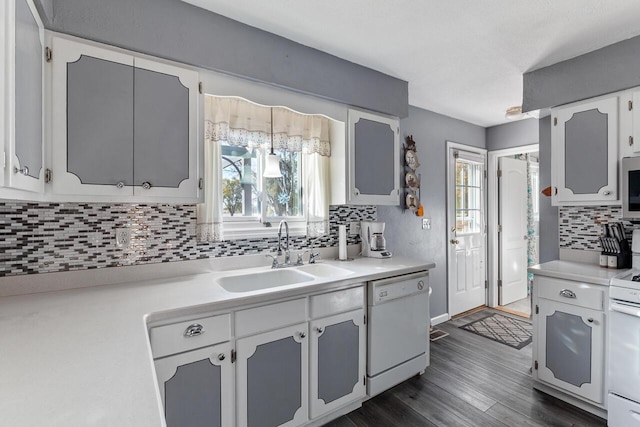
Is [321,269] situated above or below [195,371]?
above

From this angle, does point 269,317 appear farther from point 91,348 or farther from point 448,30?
point 448,30

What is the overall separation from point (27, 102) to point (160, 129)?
0.56 metres

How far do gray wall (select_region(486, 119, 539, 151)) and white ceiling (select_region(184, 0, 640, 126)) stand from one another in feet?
3.90

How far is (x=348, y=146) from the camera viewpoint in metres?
2.42

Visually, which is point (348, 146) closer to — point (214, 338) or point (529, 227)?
point (214, 338)

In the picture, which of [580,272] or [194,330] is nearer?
[194,330]

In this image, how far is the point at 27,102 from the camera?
3.70 feet

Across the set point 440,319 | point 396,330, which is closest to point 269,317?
point 396,330

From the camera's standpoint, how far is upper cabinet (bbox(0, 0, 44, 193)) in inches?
37.0

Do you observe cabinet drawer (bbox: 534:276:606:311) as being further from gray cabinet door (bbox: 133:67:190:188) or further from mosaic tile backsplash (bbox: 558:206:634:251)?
gray cabinet door (bbox: 133:67:190:188)

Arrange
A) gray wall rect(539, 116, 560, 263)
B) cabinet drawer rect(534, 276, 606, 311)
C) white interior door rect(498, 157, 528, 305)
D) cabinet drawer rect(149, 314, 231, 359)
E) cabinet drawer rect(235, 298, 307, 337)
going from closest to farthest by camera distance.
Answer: cabinet drawer rect(149, 314, 231, 359), cabinet drawer rect(235, 298, 307, 337), cabinet drawer rect(534, 276, 606, 311), gray wall rect(539, 116, 560, 263), white interior door rect(498, 157, 528, 305)

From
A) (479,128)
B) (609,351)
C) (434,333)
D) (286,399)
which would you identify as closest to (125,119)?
(286,399)

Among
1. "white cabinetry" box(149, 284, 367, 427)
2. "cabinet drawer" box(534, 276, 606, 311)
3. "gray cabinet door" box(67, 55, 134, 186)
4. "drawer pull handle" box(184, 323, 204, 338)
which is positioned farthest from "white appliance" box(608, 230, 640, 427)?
"gray cabinet door" box(67, 55, 134, 186)

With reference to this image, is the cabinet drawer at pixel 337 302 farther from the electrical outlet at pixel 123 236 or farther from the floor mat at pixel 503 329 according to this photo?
the floor mat at pixel 503 329
